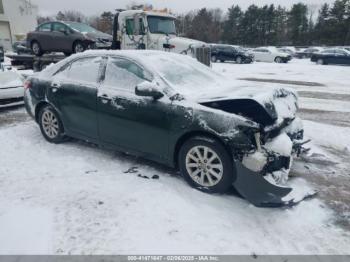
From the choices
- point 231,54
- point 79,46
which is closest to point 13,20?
point 231,54

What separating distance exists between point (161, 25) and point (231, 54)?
16.3m

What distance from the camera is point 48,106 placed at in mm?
5484

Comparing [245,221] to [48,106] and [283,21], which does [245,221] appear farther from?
[283,21]

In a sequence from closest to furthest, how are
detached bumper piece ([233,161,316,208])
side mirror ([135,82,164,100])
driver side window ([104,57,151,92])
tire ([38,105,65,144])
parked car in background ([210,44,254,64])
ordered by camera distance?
detached bumper piece ([233,161,316,208]) < side mirror ([135,82,164,100]) < driver side window ([104,57,151,92]) < tire ([38,105,65,144]) < parked car in background ([210,44,254,64])

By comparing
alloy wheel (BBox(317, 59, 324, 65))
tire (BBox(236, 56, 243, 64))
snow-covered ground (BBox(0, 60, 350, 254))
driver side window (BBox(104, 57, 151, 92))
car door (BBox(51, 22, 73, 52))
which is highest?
car door (BBox(51, 22, 73, 52))

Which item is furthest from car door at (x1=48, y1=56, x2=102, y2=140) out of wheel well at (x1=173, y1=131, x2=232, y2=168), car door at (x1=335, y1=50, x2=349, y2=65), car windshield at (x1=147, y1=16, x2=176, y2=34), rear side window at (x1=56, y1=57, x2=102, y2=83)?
car door at (x1=335, y1=50, x2=349, y2=65)

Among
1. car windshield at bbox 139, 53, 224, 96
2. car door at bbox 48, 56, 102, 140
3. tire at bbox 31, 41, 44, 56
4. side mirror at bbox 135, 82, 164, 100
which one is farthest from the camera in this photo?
tire at bbox 31, 41, 44, 56

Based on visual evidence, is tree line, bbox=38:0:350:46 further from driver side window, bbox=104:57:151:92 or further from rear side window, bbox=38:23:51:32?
driver side window, bbox=104:57:151:92

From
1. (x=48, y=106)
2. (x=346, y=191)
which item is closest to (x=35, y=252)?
(x=48, y=106)

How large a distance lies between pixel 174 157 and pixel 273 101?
4.89 ft

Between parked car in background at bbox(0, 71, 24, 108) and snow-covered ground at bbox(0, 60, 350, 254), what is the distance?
346cm

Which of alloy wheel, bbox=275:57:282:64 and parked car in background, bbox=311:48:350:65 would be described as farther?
alloy wheel, bbox=275:57:282:64

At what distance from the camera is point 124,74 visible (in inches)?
181

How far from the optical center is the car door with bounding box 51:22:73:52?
485 inches
